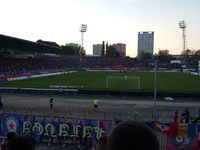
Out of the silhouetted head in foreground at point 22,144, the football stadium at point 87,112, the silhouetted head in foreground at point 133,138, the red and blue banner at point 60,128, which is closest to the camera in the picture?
the silhouetted head in foreground at point 133,138

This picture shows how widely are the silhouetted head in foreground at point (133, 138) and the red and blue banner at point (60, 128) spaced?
1681 cm

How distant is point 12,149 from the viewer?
3252mm

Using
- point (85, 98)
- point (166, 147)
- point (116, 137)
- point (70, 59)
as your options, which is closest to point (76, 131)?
point (166, 147)

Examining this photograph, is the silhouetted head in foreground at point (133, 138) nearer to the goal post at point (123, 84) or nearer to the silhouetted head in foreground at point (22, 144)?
the silhouetted head in foreground at point (22, 144)

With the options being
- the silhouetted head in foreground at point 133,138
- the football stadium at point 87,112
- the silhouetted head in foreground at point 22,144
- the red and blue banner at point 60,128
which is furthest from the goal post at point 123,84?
the silhouetted head in foreground at point 133,138

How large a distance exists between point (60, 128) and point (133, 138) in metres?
17.8

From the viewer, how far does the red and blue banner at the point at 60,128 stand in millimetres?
19094

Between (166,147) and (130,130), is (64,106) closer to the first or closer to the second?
(166,147)

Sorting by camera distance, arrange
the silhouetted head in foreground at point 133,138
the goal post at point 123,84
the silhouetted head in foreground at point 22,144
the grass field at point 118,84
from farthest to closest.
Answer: the goal post at point 123,84 → the grass field at point 118,84 → the silhouetted head in foreground at point 22,144 → the silhouetted head in foreground at point 133,138

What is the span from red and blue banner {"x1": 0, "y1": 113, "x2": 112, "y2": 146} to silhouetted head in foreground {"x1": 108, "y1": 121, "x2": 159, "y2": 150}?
662 inches

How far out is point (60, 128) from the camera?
64.4 feet

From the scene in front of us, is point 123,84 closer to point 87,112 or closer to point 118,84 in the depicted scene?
point 118,84

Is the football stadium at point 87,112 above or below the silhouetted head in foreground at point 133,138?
below

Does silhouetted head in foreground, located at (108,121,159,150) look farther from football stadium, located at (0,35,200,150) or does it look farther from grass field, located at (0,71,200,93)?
grass field, located at (0,71,200,93)
